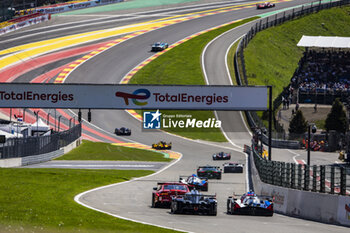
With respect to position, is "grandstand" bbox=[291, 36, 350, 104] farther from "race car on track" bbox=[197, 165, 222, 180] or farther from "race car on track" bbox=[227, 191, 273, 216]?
"race car on track" bbox=[227, 191, 273, 216]

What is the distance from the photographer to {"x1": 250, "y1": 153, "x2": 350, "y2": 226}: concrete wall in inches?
910

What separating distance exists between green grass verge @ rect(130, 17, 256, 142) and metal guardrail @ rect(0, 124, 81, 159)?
53.2ft

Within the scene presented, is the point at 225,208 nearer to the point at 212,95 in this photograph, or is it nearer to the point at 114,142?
the point at 212,95

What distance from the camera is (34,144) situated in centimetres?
5362

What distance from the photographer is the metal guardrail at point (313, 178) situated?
23.6 metres

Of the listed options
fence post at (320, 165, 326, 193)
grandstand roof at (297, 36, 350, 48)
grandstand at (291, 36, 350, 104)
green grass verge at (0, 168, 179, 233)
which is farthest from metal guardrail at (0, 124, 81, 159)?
grandstand roof at (297, 36, 350, 48)

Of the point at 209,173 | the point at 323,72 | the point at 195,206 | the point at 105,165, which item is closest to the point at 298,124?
the point at 105,165

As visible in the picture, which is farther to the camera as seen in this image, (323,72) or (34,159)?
(323,72)

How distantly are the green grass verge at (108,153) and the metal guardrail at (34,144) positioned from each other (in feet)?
4.54

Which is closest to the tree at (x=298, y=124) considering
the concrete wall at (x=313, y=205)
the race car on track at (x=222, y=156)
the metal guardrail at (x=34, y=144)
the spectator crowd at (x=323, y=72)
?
the race car on track at (x=222, y=156)

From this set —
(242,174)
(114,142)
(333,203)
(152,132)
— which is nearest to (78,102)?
(242,174)

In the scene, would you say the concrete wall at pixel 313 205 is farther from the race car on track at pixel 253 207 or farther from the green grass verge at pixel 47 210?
the green grass verge at pixel 47 210

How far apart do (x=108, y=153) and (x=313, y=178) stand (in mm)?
43175

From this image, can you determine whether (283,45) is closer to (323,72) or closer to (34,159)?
(323,72)
